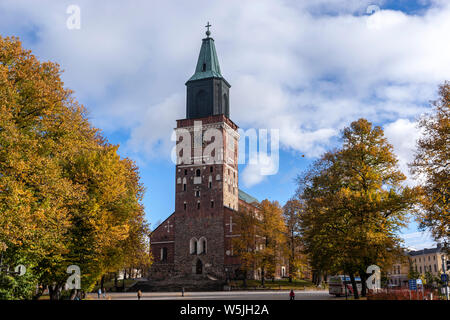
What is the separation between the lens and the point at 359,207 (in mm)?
26594

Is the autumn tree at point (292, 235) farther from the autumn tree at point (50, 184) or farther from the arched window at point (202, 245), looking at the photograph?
the autumn tree at point (50, 184)

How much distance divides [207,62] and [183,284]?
127ft

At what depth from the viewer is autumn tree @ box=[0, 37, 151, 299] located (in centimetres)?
1984

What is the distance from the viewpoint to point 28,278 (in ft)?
73.3

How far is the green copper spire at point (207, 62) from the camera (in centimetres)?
7438

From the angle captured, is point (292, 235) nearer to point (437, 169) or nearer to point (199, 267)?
point (199, 267)

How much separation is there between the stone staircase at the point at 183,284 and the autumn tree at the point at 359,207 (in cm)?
3526

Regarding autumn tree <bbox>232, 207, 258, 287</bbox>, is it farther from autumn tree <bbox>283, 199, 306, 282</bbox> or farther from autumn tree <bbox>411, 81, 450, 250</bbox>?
autumn tree <bbox>411, 81, 450, 250</bbox>

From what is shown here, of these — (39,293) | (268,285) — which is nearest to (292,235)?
(268,285)

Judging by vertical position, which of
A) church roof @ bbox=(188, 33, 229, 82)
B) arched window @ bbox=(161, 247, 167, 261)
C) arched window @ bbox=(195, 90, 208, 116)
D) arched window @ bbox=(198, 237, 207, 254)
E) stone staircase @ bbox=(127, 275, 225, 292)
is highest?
church roof @ bbox=(188, 33, 229, 82)

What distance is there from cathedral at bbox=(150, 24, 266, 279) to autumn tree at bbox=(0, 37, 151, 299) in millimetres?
39376

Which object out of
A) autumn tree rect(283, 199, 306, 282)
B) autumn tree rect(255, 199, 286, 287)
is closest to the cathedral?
autumn tree rect(283, 199, 306, 282)

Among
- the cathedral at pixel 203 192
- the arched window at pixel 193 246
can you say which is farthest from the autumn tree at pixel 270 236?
the arched window at pixel 193 246
